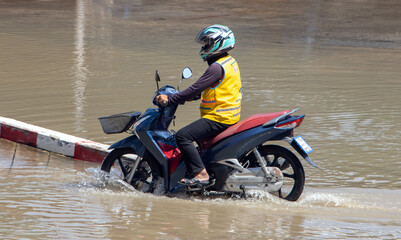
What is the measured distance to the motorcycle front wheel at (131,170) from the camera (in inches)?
220

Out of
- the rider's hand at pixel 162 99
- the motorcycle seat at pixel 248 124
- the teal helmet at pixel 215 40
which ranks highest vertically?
the teal helmet at pixel 215 40

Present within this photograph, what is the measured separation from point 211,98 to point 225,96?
0.12 m

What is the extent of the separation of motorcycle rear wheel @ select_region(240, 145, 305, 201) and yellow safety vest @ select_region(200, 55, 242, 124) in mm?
391

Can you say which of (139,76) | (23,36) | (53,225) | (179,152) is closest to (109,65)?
(139,76)

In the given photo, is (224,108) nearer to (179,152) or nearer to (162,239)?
(179,152)

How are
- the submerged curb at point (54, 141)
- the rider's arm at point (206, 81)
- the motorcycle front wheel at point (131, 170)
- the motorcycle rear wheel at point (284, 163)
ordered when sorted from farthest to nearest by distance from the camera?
the submerged curb at point (54, 141) → the motorcycle front wheel at point (131, 170) → the motorcycle rear wheel at point (284, 163) → the rider's arm at point (206, 81)

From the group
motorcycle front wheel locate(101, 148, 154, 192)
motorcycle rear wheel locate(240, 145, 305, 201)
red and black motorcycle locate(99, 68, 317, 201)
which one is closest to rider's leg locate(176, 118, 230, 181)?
red and black motorcycle locate(99, 68, 317, 201)

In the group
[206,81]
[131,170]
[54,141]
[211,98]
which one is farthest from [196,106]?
[206,81]

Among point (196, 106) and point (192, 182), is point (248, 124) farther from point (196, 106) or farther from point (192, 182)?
point (196, 106)

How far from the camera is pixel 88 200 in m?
5.16

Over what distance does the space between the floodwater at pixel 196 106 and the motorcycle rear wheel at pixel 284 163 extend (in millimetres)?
133

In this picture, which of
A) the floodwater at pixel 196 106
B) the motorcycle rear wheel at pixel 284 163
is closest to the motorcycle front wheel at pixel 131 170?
the floodwater at pixel 196 106

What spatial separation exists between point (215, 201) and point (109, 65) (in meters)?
7.93

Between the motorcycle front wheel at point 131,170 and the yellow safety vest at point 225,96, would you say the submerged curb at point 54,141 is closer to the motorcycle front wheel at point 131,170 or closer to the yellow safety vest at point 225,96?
the motorcycle front wheel at point 131,170
